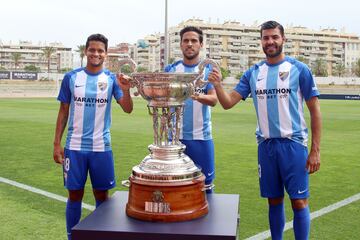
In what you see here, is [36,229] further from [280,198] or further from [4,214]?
[280,198]

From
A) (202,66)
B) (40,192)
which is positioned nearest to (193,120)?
(202,66)

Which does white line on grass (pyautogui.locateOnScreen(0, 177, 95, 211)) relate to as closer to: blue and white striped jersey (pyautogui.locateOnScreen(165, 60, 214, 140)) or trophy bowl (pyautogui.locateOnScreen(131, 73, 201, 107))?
blue and white striped jersey (pyautogui.locateOnScreen(165, 60, 214, 140))

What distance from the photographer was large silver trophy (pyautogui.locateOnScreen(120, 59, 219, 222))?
7.31 feet

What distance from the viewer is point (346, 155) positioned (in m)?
8.12

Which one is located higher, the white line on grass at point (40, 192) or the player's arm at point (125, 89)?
the player's arm at point (125, 89)

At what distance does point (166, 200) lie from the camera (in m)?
2.23

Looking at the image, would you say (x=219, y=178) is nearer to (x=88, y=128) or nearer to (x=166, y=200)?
(x=88, y=128)

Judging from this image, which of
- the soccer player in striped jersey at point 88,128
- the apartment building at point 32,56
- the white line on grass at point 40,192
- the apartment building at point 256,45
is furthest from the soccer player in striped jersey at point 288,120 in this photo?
the apartment building at point 32,56

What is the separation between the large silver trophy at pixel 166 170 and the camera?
7.31 feet

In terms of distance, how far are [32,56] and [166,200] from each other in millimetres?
133652

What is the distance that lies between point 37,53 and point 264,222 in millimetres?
132851

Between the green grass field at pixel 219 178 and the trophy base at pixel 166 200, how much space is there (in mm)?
1615


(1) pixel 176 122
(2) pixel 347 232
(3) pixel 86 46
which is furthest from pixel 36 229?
(2) pixel 347 232

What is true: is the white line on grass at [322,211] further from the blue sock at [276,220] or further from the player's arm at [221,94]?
the player's arm at [221,94]
